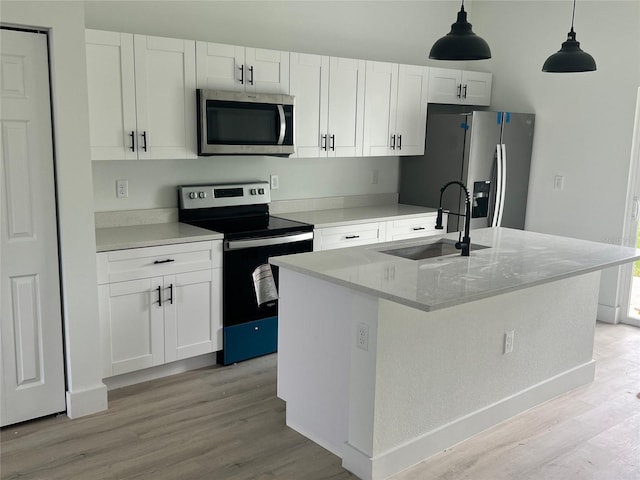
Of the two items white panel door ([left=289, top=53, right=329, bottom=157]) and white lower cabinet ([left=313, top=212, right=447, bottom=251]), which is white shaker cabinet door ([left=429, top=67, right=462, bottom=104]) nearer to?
white lower cabinet ([left=313, top=212, right=447, bottom=251])

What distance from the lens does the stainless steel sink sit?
11.1 ft

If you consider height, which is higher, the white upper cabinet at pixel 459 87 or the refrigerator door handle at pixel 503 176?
the white upper cabinet at pixel 459 87

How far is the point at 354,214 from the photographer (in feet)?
15.9

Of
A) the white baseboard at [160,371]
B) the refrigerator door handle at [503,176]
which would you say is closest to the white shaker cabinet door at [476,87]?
the refrigerator door handle at [503,176]

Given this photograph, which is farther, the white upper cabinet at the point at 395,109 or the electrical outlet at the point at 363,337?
the white upper cabinet at the point at 395,109

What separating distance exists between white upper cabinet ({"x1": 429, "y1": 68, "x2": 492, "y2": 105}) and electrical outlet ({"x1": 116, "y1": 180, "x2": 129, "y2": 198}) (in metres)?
2.63

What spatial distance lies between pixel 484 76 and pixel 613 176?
146 centimetres

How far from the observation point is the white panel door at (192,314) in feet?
12.0

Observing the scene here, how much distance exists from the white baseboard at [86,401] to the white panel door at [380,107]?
8.74 feet

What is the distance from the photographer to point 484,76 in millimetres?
5574

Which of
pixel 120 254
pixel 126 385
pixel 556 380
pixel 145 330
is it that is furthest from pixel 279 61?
pixel 556 380

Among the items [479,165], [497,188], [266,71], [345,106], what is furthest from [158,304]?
[497,188]

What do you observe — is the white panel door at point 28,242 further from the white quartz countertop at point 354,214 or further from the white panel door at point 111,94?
the white quartz countertop at point 354,214

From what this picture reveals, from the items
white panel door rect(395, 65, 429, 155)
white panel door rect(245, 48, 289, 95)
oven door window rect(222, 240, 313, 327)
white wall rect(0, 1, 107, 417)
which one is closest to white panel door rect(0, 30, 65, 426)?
white wall rect(0, 1, 107, 417)
